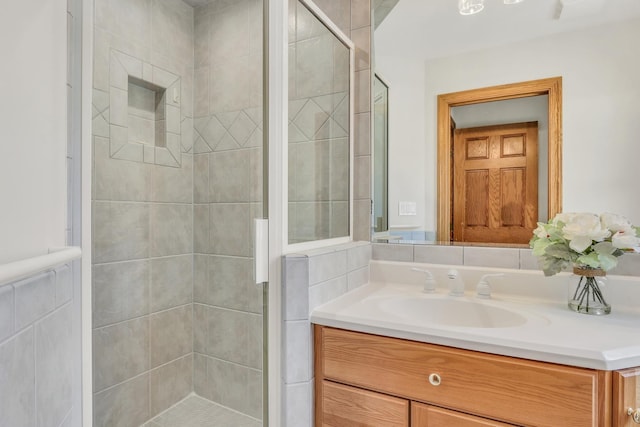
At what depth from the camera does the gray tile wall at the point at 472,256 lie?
1.17 meters

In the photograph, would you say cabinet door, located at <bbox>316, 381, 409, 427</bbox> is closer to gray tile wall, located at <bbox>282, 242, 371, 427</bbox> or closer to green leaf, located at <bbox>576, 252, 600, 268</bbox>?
gray tile wall, located at <bbox>282, 242, 371, 427</bbox>

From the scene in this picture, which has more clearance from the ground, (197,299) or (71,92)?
(71,92)

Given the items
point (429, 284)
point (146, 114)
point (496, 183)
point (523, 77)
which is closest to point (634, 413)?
point (429, 284)

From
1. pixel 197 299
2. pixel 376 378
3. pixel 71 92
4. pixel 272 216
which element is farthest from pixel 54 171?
pixel 197 299

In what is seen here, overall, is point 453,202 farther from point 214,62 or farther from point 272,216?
point 214,62

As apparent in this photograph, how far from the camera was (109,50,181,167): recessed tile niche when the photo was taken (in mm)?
1684

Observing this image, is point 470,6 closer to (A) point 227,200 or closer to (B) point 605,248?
(B) point 605,248

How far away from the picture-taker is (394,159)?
1605 millimetres

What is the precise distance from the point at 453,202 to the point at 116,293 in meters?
1.60

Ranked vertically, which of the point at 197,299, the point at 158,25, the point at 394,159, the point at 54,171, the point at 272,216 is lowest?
the point at 197,299

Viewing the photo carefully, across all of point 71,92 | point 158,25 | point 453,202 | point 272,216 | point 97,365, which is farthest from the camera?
point 158,25

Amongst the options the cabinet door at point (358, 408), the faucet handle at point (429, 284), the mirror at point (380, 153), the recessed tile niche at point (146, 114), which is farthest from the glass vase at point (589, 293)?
the recessed tile niche at point (146, 114)

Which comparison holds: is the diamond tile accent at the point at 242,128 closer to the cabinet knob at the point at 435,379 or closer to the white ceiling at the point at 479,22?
the white ceiling at the point at 479,22

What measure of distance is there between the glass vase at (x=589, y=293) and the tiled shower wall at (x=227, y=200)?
135 centimetres
